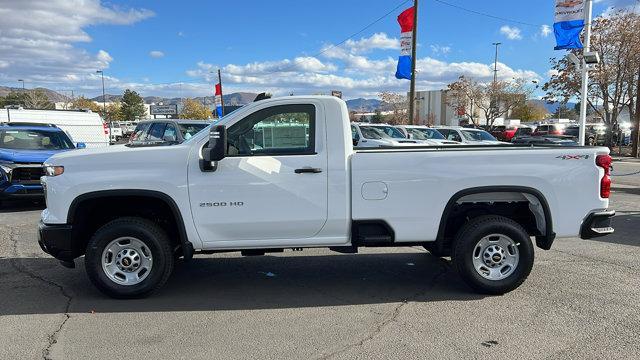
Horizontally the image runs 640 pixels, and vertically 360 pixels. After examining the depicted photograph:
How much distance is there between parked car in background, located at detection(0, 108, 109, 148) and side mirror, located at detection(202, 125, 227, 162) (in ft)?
51.6

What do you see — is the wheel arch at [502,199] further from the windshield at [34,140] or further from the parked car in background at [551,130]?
the parked car in background at [551,130]

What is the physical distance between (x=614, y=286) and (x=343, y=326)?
312 cm

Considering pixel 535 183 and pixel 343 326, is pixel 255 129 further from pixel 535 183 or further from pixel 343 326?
pixel 535 183

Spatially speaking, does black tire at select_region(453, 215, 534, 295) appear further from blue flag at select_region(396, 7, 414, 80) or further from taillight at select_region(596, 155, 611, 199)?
blue flag at select_region(396, 7, 414, 80)

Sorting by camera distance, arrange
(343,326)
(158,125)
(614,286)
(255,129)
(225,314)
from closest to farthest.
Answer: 1. (343,326)
2. (225,314)
3. (255,129)
4. (614,286)
5. (158,125)

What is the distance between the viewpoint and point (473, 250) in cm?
517

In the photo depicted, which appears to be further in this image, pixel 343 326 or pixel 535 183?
pixel 535 183

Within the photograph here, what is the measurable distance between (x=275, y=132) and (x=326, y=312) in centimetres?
182

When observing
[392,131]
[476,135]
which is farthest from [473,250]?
[476,135]

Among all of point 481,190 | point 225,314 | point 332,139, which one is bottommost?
point 225,314

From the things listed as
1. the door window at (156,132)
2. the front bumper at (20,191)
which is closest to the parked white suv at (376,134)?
Result: the door window at (156,132)

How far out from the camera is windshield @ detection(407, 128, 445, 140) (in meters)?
19.5

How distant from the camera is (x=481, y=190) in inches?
199

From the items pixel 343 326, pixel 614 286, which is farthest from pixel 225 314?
pixel 614 286
